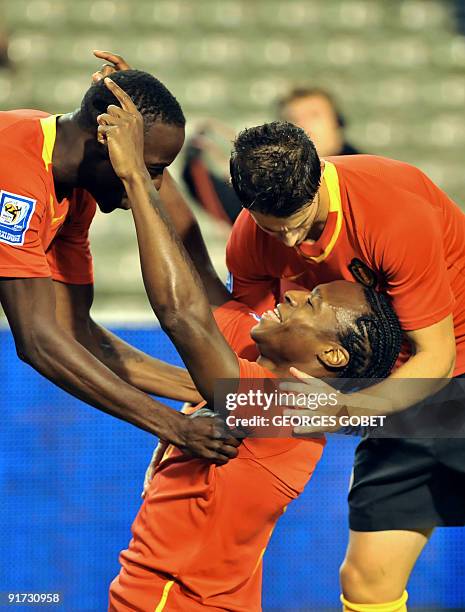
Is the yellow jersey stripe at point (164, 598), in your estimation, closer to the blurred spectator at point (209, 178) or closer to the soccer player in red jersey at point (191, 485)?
the soccer player in red jersey at point (191, 485)

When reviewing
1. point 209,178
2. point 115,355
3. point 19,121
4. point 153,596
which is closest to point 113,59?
point 19,121

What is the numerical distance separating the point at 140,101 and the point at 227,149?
3446 mm

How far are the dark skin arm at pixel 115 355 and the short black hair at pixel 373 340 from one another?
2.23 ft

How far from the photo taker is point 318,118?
5523mm

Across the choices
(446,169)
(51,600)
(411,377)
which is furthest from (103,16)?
(411,377)

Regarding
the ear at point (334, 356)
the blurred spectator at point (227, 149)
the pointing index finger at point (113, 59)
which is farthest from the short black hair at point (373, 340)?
the blurred spectator at point (227, 149)

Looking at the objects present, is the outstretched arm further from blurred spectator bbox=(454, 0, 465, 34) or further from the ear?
blurred spectator bbox=(454, 0, 465, 34)

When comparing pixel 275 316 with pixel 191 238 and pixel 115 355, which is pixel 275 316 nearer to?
pixel 191 238

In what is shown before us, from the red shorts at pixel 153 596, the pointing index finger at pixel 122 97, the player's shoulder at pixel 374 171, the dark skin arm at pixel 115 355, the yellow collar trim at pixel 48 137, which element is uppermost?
the pointing index finger at pixel 122 97

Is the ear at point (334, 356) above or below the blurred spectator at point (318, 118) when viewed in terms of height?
above

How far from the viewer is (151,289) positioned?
245cm

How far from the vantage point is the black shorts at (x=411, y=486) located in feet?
10.7

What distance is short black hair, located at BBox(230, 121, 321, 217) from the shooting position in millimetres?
2557

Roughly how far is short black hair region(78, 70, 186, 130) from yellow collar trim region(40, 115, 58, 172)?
0.32 ft
